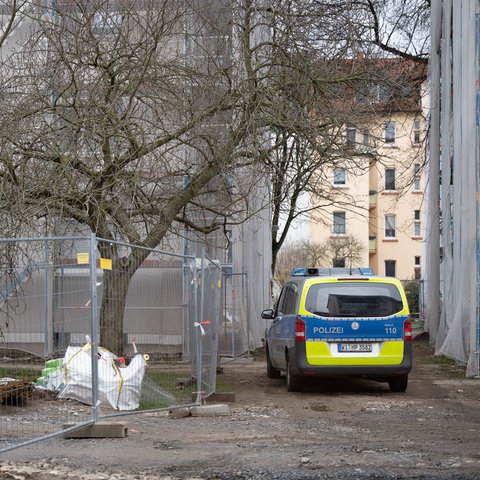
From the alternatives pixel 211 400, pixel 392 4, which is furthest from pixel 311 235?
pixel 211 400

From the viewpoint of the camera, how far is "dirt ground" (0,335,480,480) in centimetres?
795

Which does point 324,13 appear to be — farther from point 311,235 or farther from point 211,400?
point 311,235

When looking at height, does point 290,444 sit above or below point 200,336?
below

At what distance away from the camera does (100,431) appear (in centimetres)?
955

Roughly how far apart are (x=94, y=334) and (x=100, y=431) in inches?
40.3

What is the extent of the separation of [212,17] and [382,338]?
5.76m

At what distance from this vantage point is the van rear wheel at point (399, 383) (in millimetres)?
14883

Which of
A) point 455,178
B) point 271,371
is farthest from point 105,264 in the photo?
point 455,178

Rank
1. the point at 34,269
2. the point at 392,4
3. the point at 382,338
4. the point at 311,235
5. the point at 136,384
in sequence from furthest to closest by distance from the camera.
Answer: the point at 311,235
the point at 392,4
the point at 382,338
the point at 136,384
the point at 34,269

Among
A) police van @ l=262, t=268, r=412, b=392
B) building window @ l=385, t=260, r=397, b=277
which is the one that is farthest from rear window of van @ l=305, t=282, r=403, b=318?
building window @ l=385, t=260, r=397, b=277

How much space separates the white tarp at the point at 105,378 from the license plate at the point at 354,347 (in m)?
Answer: 3.94

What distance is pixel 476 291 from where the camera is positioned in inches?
698

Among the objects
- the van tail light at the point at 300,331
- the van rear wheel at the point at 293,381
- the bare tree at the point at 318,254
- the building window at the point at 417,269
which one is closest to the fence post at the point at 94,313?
the van tail light at the point at 300,331

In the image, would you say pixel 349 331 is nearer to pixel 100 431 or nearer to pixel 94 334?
pixel 100 431
